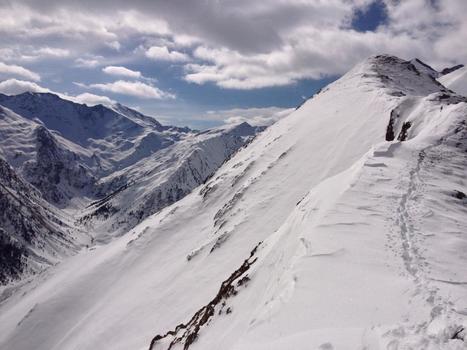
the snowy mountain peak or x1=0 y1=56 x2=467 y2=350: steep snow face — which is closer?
x1=0 y1=56 x2=467 y2=350: steep snow face

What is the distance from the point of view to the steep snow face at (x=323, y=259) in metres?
15.6

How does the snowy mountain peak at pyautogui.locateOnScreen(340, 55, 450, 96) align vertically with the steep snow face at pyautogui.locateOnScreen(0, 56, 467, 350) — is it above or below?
above

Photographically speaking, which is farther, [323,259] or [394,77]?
[394,77]

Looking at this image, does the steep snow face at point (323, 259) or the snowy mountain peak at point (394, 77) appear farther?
the snowy mountain peak at point (394, 77)

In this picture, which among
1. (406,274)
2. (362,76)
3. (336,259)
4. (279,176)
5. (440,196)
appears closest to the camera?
(406,274)

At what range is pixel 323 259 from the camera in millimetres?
20422

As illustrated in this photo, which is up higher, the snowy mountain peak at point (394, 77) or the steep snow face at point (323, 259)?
the snowy mountain peak at point (394, 77)

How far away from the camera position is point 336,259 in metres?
20.1

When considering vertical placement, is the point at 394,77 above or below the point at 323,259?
above

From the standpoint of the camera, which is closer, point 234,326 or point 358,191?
point 234,326

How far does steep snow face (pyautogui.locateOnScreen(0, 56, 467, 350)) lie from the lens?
51.1 feet

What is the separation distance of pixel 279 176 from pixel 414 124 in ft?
112

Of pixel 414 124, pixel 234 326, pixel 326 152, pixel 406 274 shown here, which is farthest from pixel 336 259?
pixel 326 152

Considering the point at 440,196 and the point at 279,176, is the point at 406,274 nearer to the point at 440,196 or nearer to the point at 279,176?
the point at 440,196
